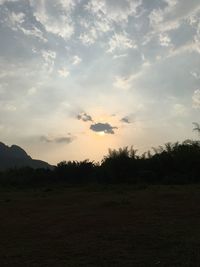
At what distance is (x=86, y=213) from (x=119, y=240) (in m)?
6.81

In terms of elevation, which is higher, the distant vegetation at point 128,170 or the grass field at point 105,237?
the distant vegetation at point 128,170

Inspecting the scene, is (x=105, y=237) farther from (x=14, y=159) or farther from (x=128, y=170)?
(x=14, y=159)

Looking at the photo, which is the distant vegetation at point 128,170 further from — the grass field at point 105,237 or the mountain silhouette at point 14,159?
the mountain silhouette at point 14,159

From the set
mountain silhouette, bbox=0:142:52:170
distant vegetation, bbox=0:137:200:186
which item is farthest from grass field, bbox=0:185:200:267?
mountain silhouette, bbox=0:142:52:170

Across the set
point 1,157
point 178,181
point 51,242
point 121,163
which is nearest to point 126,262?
point 51,242

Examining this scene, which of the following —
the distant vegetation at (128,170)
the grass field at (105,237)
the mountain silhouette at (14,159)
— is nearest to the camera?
the grass field at (105,237)

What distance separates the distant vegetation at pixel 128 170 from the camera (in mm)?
50562

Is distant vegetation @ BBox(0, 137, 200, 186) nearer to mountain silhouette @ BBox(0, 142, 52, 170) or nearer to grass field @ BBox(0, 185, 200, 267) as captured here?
grass field @ BBox(0, 185, 200, 267)

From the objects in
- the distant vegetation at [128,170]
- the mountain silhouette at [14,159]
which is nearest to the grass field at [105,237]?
the distant vegetation at [128,170]

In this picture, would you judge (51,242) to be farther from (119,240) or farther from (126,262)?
(126,262)

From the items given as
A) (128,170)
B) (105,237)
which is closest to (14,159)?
(128,170)

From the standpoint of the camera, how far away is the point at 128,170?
5528 centimetres

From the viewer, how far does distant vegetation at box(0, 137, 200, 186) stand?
166 feet

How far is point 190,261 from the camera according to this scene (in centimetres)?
833
